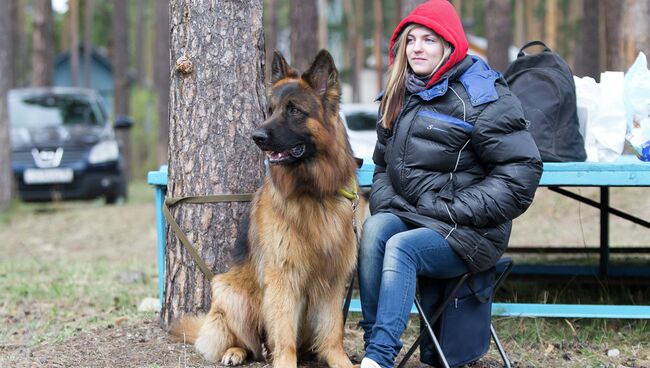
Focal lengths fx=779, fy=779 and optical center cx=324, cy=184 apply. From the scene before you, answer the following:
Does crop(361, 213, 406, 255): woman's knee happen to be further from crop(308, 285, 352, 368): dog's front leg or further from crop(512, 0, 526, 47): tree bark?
crop(512, 0, 526, 47): tree bark

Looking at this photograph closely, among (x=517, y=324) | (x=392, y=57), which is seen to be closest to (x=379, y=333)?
(x=392, y=57)

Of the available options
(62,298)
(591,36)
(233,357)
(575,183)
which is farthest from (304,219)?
(591,36)

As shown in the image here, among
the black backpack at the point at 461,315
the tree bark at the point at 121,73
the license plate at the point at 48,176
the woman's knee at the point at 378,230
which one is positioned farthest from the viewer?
the tree bark at the point at 121,73

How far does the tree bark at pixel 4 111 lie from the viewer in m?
12.1

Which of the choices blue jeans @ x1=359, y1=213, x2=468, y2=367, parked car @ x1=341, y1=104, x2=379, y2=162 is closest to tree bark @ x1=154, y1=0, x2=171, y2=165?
parked car @ x1=341, y1=104, x2=379, y2=162

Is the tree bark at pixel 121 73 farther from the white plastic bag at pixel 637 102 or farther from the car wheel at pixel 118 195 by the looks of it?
the white plastic bag at pixel 637 102

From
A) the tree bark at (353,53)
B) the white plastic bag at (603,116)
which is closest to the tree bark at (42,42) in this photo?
the white plastic bag at (603,116)

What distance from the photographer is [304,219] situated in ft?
12.8

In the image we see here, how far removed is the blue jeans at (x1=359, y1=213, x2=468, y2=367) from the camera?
360 cm

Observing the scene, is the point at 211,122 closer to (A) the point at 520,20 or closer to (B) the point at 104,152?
(B) the point at 104,152

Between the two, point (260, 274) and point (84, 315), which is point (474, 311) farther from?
point (84, 315)

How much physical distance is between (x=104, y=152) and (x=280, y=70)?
985 cm

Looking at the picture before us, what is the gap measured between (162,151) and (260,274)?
50.9 feet

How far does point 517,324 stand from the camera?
16.8ft
